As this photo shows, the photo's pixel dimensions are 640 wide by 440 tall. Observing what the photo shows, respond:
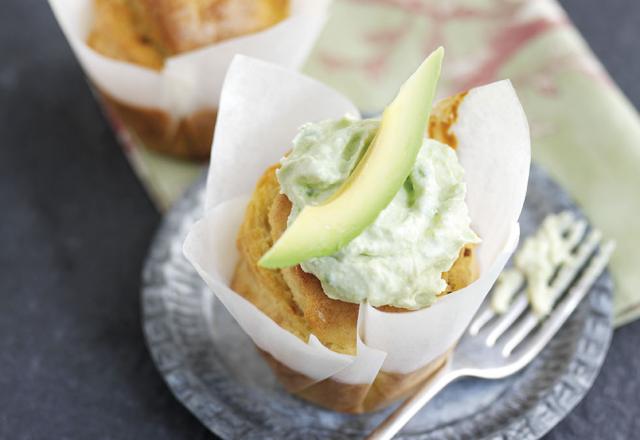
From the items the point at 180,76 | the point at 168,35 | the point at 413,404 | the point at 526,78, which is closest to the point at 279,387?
the point at 413,404

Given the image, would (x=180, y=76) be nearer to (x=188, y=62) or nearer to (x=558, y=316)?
(x=188, y=62)

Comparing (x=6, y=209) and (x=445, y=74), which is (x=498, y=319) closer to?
(x=445, y=74)

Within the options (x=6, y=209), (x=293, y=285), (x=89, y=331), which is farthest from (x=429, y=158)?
(x=6, y=209)

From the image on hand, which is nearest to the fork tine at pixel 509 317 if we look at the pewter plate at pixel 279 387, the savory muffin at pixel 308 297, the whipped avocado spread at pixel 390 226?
the pewter plate at pixel 279 387

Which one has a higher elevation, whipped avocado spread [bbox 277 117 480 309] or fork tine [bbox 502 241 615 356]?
whipped avocado spread [bbox 277 117 480 309]

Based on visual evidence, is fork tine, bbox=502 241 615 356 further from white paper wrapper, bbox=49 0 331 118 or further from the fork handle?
white paper wrapper, bbox=49 0 331 118

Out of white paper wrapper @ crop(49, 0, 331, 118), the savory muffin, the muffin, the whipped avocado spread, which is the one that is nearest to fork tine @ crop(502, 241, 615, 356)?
the savory muffin
